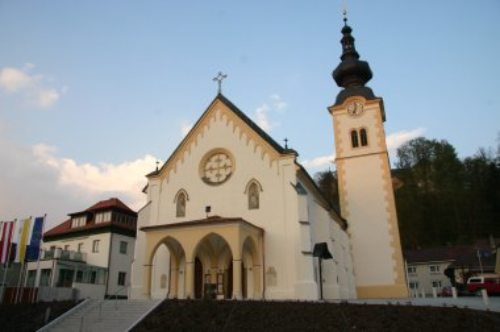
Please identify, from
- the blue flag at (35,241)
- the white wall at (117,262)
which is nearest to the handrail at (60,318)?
the blue flag at (35,241)

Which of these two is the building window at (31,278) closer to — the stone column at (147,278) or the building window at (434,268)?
the stone column at (147,278)

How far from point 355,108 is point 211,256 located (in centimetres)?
1877

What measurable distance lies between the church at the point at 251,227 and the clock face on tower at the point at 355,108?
4.12m

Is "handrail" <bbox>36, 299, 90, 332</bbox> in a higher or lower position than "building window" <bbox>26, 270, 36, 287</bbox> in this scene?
lower

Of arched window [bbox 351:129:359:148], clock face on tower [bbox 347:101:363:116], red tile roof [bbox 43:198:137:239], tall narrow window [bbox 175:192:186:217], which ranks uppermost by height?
clock face on tower [bbox 347:101:363:116]

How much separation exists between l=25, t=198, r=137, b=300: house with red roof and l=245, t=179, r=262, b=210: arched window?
15.9 m

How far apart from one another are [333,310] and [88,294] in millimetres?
22727

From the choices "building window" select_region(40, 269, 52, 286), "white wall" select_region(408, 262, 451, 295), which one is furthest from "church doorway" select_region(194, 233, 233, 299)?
"white wall" select_region(408, 262, 451, 295)

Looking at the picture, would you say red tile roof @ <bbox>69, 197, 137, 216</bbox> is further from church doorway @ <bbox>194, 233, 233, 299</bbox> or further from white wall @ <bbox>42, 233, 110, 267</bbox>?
church doorway @ <bbox>194, 233, 233, 299</bbox>

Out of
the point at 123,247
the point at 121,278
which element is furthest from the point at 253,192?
the point at 121,278

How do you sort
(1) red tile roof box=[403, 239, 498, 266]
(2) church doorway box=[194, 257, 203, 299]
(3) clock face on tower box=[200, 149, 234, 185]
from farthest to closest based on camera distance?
(1) red tile roof box=[403, 239, 498, 266] → (3) clock face on tower box=[200, 149, 234, 185] → (2) church doorway box=[194, 257, 203, 299]

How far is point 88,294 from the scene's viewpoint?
1213 inches

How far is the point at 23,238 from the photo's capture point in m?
23.9

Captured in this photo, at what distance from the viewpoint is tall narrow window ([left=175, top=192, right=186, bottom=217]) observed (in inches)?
970
